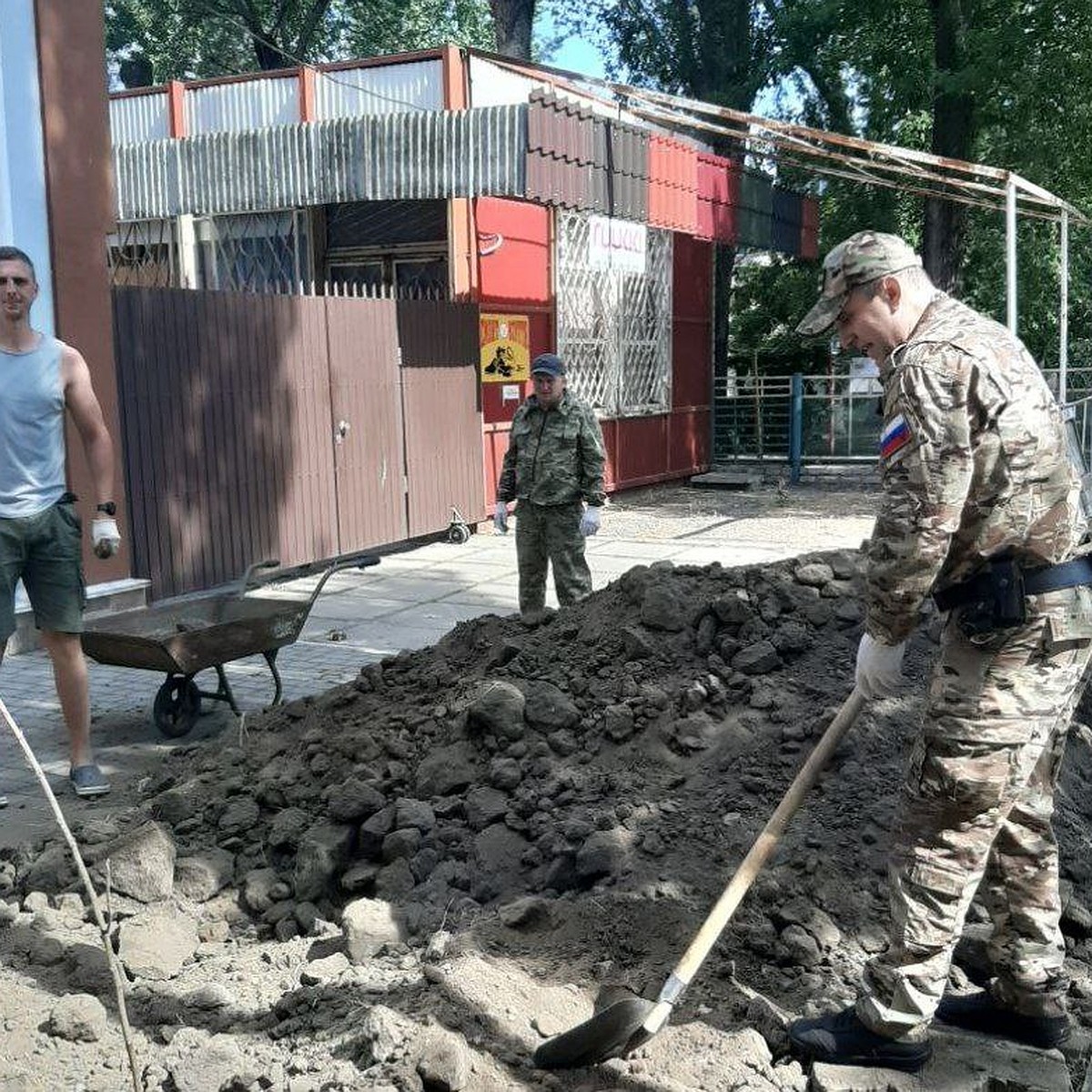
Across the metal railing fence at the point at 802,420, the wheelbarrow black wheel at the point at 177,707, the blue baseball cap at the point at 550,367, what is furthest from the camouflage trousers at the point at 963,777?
the metal railing fence at the point at 802,420

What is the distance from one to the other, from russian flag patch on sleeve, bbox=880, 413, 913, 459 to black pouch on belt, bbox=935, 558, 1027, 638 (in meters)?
0.36

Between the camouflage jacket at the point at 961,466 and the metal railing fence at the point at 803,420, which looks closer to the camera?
the camouflage jacket at the point at 961,466

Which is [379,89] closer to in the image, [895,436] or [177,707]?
[177,707]

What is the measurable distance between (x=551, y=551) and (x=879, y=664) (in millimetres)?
4440

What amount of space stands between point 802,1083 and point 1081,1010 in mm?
946

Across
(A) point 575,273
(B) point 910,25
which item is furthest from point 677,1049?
(B) point 910,25

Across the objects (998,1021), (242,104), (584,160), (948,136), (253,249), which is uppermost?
(948,136)

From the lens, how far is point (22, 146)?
7.77 metres

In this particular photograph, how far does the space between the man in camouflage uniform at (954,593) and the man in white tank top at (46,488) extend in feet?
10.8

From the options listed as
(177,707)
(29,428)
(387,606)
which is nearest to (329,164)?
(387,606)

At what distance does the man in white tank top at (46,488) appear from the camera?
489 cm

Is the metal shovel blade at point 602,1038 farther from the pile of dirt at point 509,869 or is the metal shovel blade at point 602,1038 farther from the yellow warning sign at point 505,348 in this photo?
the yellow warning sign at point 505,348

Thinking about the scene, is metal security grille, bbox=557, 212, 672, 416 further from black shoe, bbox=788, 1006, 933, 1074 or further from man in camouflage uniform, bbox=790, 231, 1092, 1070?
black shoe, bbox=788, 1006, 933, 1074

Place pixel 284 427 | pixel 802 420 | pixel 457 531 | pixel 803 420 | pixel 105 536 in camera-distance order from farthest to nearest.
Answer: pixel 803 420 < pixel 802 420 < pixel 457 531 < pixel 284 427 < pixel 105 536
